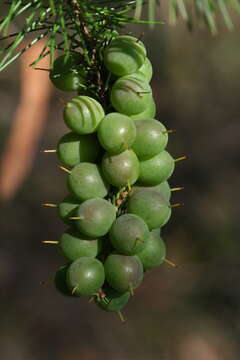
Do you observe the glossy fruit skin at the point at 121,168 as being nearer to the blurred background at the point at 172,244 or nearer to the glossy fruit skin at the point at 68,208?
the glossy fruit skin at the point at 68,208

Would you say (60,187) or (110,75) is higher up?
(110,75)

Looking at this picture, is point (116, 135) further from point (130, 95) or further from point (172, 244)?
point (172, 244)

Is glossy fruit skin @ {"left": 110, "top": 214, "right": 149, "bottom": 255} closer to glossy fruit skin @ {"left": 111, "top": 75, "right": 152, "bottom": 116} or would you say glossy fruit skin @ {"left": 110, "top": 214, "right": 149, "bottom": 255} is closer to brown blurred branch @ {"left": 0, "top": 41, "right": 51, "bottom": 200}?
glossy fruit skin @ {"left": 111, "top": 75, "right": 152, "bottom": 116}

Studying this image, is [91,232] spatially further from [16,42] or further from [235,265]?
[235,265]

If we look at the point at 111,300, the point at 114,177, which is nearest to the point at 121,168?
the point at 114,177

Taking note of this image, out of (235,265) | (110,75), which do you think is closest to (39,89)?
(235,265)

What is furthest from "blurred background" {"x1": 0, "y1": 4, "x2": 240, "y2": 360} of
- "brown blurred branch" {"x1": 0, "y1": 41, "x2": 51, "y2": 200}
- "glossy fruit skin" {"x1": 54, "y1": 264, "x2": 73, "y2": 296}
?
"glossy fruit skin" {"x1": 54, "y1": 264, "x2": 73, "y2": 296}
